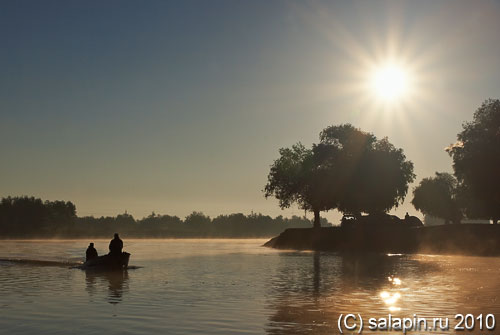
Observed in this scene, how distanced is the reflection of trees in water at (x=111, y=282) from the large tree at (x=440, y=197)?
100511 millimetres

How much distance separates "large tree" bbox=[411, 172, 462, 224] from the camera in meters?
130

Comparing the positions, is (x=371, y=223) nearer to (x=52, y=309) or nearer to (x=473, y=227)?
(x=473, y=227)

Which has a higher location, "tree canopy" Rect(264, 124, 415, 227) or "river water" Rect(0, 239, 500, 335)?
"tree canopy" Rect(264, 124, 415, 227)

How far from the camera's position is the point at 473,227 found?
246 ft

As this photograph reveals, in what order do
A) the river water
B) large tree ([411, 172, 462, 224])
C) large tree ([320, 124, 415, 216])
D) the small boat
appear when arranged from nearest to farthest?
1. the river water
2. the small boat
3. large tree ([320, 124, 415, 216])
4. large tree ([411, 172, 462, 224])

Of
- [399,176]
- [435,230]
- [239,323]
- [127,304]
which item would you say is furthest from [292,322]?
[399,176]

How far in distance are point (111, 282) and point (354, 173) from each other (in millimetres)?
64555

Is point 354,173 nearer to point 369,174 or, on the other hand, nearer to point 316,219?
point 369,174

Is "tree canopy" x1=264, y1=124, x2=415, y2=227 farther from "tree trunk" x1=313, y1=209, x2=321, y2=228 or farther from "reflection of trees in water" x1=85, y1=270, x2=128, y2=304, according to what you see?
"reflection of trees in water" x1=85, y1=270, x2=128, y2=304

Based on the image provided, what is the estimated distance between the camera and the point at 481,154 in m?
70.0

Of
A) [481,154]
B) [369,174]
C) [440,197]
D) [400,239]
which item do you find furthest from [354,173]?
[440,197]

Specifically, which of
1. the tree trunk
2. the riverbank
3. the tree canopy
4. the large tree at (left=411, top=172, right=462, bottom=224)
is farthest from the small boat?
the large tree at (left=411, top=172, right=462, bottom=224)

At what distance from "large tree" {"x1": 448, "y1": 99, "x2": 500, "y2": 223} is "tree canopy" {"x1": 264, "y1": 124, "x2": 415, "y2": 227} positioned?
1831 centimetres

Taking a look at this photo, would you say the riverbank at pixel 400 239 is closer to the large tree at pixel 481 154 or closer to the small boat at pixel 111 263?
the large tree at pixel 481 154
